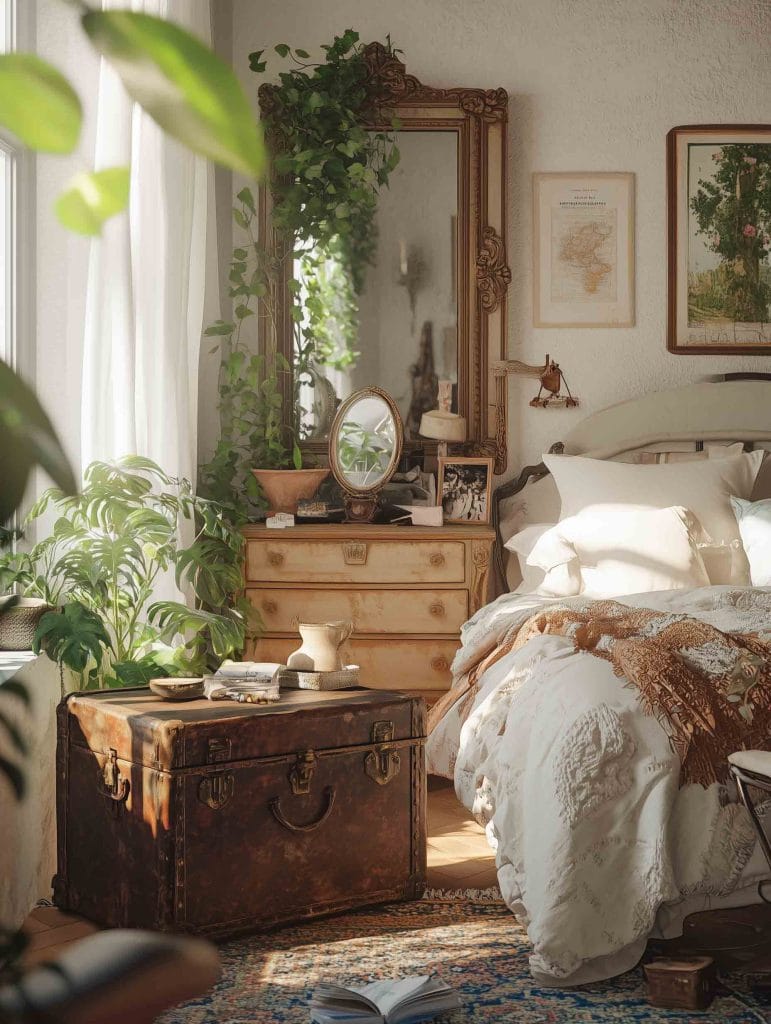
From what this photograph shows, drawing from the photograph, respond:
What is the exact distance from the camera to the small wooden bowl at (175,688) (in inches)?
102

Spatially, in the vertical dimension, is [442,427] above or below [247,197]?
below

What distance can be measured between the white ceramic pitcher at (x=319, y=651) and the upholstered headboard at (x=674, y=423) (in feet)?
5.26

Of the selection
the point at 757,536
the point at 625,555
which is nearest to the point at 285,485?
the point at 625,555

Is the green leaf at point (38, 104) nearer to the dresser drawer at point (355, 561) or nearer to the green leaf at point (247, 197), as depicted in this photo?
the dresser drawer at point (355, 561)

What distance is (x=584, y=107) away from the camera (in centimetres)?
441

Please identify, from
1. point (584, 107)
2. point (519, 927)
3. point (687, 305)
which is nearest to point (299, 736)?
point (519, 927)

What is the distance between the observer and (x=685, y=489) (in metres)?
3.82

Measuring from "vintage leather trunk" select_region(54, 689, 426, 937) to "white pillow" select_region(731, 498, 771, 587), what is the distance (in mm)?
1357

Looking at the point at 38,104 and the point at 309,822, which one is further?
the point at 309,822

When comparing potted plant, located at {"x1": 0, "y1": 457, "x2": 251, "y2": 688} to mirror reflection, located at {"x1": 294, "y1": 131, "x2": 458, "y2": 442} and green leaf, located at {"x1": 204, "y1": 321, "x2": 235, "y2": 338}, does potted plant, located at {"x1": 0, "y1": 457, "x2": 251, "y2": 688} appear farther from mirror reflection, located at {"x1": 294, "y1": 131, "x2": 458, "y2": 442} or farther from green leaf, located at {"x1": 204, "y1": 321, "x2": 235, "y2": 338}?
mirror reflection, located at {"x1": 294, "y1": 131, "x2": 458, "y2": 442}

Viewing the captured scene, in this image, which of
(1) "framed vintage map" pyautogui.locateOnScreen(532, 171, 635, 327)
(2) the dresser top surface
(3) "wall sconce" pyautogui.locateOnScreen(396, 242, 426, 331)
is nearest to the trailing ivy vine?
(3) "wall sconce" pyautogui.locateOnScreen(396, 242, 426, 331)

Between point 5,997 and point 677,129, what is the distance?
4.61m

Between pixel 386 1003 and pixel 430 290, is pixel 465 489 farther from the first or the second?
pixel 386 1003

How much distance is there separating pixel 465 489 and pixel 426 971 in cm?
218
